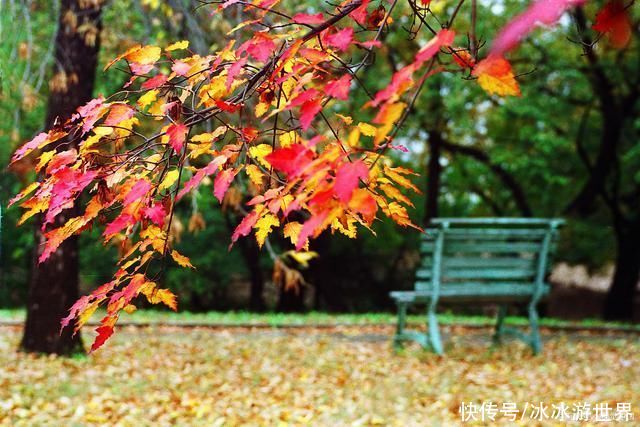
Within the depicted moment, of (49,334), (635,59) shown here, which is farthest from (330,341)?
(635,59)

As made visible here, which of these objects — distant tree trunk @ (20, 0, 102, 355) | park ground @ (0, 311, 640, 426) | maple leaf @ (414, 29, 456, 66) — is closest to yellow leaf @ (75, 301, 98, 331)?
maple leaf @ (414, 29, 456, 66)

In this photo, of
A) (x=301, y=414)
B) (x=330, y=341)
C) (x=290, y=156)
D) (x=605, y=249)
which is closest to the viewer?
(x=290, y=156)

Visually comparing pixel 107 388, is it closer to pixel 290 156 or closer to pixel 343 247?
pixel 290 156

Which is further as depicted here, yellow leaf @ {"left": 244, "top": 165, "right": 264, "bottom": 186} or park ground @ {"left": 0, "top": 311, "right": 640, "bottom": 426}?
park ground @ {"left": 0, "top": 311, "right": 640, "bottom": 426}

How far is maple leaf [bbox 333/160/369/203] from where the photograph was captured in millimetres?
1172

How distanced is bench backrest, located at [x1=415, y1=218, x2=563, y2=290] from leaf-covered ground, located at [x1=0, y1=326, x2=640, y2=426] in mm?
638

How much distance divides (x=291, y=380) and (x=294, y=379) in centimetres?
4

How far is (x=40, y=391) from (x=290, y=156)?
3.58 meters

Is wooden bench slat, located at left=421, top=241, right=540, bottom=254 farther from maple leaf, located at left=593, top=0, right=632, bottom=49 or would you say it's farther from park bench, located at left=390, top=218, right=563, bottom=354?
maple leaf, located at left=593, top=0, right=632, bottom=49

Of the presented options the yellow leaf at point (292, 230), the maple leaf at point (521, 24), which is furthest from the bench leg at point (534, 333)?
the maple leaf at point (521, 24)

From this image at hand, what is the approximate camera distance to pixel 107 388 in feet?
14.5

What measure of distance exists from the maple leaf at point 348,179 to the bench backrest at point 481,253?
4.28 m

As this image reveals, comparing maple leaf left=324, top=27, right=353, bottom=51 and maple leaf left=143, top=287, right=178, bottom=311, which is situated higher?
maple leaf left=324, top=27, right=353, bottom=51

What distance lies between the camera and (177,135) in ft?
5.54
